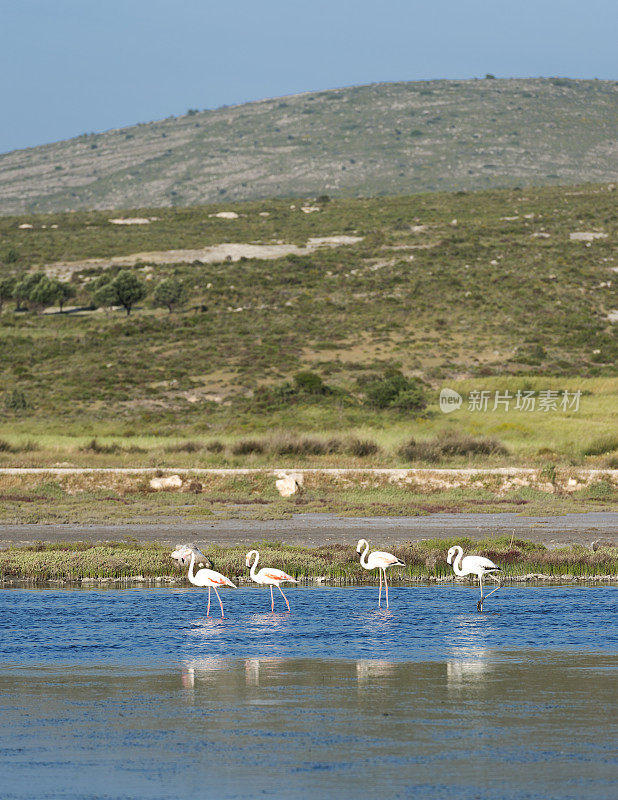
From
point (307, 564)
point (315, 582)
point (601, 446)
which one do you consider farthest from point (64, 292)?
point (315, 582)

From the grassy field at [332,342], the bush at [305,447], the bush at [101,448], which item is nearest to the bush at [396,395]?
the grassy field at [332,342]

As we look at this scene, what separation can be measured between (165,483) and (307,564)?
51.3 ft

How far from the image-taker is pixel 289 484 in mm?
38438

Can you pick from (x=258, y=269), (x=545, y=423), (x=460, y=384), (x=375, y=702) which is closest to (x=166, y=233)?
(x=258, y=269)

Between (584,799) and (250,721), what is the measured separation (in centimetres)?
426

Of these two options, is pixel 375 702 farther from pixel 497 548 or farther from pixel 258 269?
pixel 258 269

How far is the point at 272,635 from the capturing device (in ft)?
57.3

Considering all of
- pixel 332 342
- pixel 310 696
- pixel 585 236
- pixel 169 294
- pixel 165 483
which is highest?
pixel 585 236

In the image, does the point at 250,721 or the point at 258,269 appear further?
the point at 258,269

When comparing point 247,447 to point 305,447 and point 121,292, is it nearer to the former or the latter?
point 305,447

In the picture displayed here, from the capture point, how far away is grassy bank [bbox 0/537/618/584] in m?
23.4

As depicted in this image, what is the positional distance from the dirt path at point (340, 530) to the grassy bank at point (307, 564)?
10.3 feet

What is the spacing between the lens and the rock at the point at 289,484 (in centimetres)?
3825

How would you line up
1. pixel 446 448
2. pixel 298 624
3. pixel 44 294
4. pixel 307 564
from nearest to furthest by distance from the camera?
1. pixel 298 624
2. pixel 307 564
3. pixel 446 448
4. pixel 44 294
